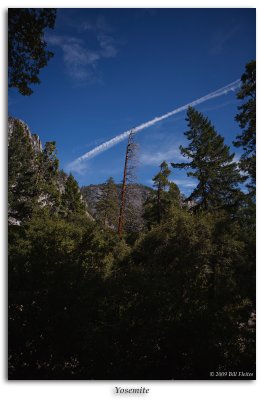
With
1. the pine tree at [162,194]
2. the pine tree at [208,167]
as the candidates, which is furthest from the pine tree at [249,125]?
the pine tree at [162,194]

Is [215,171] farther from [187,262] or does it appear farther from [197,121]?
[187,262]

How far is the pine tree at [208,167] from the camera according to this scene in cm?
1689

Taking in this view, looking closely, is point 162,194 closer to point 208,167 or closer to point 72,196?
point 208,167

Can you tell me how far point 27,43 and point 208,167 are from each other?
13.9m

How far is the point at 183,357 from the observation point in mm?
4328

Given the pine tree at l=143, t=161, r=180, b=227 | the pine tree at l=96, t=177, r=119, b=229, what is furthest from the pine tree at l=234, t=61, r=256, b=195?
the pine tree at l=96, t=177, r=119, b=229

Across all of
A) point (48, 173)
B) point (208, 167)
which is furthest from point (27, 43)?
point (48, 173)

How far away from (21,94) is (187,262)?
5.25 meters

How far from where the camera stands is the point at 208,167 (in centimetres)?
1698

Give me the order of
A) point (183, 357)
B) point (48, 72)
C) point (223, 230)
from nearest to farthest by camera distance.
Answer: point (183, 357), point (48, 72), point (223, 230)

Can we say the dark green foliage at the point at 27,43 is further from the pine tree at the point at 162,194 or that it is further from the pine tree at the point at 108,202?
the pine tree at the point at 108,202

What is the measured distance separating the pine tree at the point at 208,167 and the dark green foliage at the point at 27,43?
1282 centimetres

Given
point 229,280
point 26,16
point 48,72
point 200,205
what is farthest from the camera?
point 200,205
